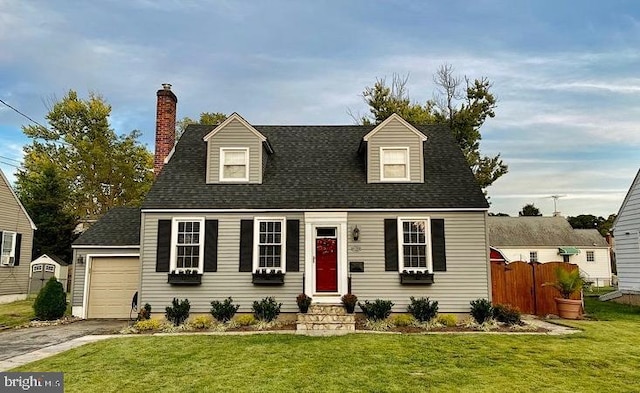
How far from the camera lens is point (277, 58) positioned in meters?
16.7

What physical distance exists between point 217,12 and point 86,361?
11.0 metres

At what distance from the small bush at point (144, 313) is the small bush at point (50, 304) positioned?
353 centimetres

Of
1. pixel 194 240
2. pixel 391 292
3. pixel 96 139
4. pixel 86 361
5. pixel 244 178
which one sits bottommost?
pixel 86 361

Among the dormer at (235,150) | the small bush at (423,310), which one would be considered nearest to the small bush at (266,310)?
the small bush at (423,310)

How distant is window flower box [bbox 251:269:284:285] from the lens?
11820 millimetres

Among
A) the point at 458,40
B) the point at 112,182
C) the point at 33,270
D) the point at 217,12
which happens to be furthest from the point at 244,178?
the point at 112,182

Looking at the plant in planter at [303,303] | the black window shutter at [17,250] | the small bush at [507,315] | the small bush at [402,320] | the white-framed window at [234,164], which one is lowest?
the small bush at [402,320]

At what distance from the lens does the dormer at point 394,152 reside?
1324cm

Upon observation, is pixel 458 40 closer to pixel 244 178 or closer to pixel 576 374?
pixel 244 178

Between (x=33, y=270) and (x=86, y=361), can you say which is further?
(x=33, y=270)

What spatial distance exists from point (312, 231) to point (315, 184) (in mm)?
1767

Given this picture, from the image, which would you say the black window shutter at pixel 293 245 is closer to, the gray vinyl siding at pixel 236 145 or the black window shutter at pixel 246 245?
the black window shutter at pixel 246 245

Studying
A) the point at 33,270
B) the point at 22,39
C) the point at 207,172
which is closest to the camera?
the point at 207,172

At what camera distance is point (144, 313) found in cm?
1158
